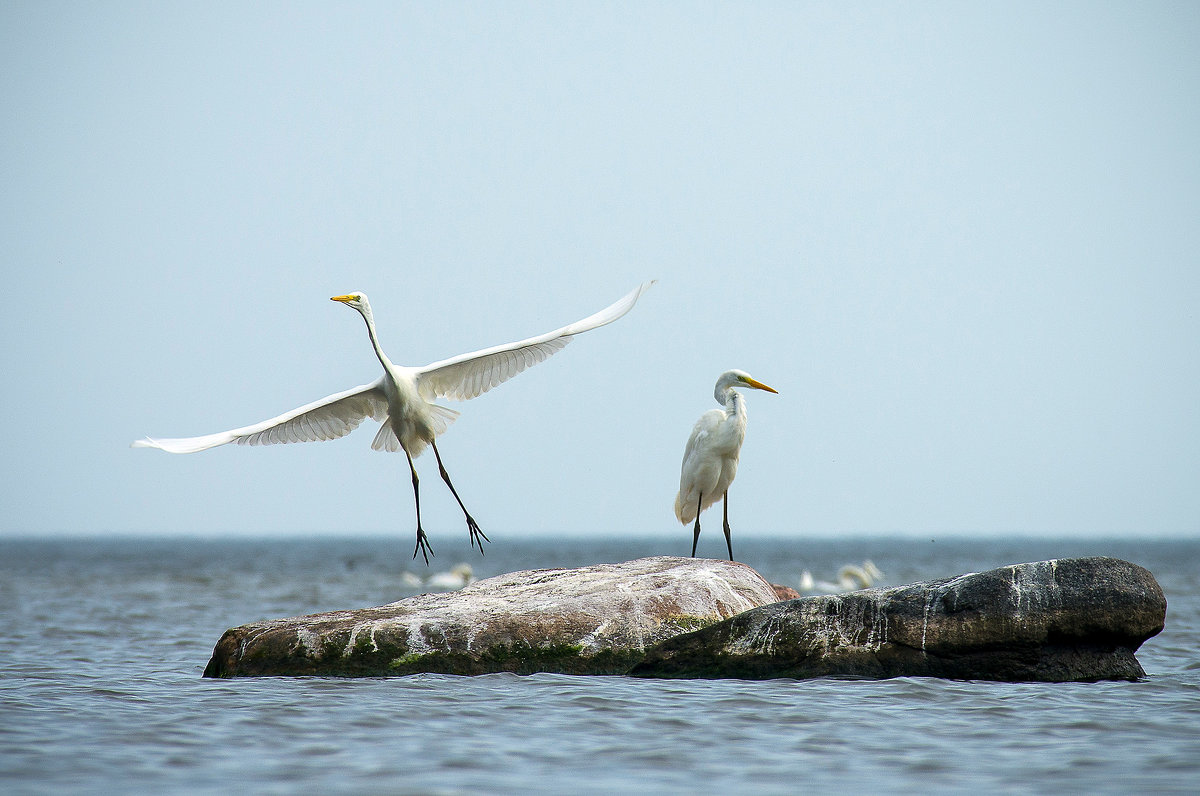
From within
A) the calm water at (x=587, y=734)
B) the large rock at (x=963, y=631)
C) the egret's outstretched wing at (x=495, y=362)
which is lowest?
the calm water at (x=587, y=734)

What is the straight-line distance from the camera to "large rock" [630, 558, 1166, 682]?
21.8ft

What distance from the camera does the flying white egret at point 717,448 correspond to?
400 inches

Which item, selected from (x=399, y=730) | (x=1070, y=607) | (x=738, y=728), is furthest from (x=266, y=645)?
(x=1070, y=607)

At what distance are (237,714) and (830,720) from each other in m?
3.22

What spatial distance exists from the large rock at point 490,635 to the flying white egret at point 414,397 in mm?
2103

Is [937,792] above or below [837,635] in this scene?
below

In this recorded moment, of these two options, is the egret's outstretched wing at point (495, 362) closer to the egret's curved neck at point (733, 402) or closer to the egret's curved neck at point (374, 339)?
the egret's curved neck at point (374, 339)

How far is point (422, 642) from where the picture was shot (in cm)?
725

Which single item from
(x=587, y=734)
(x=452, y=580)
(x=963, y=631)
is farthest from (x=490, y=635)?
(x=452, y=580)

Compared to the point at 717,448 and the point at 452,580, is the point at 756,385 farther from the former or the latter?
the point at 452,580

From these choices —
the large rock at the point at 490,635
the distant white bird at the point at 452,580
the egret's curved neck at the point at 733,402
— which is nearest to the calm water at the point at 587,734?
the large rock at the point at 490,635

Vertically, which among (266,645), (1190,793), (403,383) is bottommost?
(1190,793)

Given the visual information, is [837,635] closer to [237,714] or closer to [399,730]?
[399,730]

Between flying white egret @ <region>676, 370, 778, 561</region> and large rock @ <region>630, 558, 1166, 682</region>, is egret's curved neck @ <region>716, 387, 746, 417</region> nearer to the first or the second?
flying white egret @ <region>676, 370, 778, 561</region>
